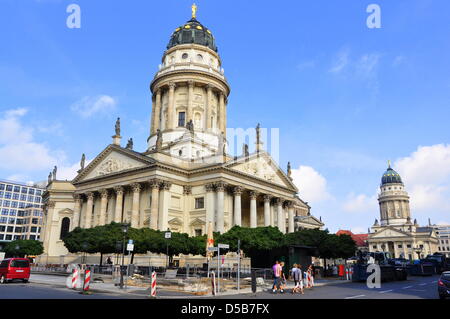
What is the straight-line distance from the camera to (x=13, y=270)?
26.4 m

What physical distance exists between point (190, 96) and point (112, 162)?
18217mm

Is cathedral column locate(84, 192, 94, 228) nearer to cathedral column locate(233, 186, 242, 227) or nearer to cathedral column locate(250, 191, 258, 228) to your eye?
cathedral column locate(233, 186, 242, 227)

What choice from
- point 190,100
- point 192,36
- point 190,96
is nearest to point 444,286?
point 190,100

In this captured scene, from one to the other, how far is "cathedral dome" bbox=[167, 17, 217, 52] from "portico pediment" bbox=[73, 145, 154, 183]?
27.6m

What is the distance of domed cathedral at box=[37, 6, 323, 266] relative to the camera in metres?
47.3

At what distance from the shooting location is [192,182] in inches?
1954

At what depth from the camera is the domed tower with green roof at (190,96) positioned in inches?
2402

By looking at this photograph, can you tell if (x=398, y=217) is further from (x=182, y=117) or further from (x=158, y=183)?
(x=158, y=183)

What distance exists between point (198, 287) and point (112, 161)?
33.7m

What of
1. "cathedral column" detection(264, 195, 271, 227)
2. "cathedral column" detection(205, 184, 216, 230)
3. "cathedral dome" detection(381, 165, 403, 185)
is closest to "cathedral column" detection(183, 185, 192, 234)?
"cathedral column" detection(205, 184, 216, 230)

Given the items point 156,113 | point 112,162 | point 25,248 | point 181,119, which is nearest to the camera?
point 112,162

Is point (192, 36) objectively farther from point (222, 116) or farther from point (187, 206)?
point (187, 206)

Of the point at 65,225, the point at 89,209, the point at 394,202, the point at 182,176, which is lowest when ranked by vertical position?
the point at 65,225

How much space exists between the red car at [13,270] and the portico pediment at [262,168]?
85.2 feet
